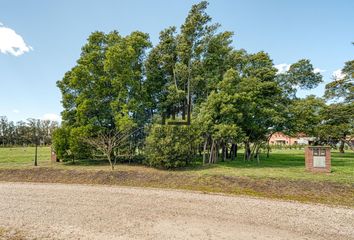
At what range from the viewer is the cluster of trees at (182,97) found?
700 inches

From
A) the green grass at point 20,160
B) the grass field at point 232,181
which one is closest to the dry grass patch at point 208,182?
the grass field at point 232,181

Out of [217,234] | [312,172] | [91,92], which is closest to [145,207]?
[217,234]

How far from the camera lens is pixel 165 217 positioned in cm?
740

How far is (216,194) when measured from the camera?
10.5m

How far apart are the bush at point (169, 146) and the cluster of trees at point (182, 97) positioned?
0.26 ft

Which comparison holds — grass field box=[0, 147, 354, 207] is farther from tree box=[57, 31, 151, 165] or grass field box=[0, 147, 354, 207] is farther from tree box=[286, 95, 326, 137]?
tree box=[286, 95, 326, 137]

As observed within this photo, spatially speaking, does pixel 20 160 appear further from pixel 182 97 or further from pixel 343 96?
A: pixel 343 96

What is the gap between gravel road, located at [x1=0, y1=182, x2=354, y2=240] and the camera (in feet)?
20.0

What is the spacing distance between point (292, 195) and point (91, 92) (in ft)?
56.2

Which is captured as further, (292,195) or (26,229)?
(292,195)

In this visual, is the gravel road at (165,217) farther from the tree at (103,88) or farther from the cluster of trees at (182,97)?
the tree at (103,88)

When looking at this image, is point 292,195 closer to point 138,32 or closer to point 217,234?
point 217,234

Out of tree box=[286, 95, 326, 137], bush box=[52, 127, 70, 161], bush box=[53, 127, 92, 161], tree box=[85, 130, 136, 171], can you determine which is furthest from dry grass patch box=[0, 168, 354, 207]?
tree box=[286, 95, 326, 137]

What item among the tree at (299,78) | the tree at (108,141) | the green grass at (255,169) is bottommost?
the green grass at (255,169)
